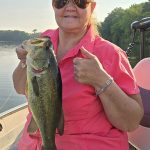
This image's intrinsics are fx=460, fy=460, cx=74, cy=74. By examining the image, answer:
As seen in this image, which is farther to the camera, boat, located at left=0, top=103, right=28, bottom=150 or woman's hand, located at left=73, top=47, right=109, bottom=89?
boat, located at left=0, top=103, right=28, bottom=150

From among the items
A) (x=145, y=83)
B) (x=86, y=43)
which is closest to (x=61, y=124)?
(x=86, y=43)

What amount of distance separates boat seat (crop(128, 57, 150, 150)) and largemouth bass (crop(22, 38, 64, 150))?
106 centimetres

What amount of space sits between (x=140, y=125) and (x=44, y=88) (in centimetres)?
142

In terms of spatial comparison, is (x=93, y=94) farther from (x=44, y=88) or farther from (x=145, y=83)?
(x=145, y=83)

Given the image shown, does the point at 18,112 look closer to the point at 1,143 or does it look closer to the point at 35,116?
the point at 1,143

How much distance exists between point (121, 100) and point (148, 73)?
3.06ft

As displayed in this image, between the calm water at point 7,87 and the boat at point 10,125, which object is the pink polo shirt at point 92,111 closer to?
the boat at point 10,125

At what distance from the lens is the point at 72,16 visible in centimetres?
360

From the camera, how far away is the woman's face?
3568mm

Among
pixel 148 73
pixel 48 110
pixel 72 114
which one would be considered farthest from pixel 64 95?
pixel 148 73

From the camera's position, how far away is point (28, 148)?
12.1 ft

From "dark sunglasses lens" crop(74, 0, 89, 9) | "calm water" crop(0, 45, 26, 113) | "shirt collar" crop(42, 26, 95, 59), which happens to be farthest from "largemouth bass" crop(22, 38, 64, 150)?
"calm water" crop(0, 45, 26, 113)

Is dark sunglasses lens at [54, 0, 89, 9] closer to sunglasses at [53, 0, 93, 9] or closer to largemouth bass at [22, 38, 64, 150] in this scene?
sunglasses at [53, 0, 93, 9]

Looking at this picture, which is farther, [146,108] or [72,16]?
[146,108]
